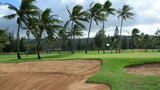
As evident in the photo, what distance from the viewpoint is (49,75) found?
12.1 meters

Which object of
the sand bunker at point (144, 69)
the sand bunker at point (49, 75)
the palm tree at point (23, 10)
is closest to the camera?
the sand bunker at point (49, 75)

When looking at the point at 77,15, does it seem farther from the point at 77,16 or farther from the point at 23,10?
the point at 23,10

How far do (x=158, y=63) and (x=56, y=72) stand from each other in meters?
9.48

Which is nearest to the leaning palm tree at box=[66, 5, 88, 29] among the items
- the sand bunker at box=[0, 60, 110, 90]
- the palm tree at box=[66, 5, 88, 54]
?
the palm tree at box=[66, 5, 88, 54]

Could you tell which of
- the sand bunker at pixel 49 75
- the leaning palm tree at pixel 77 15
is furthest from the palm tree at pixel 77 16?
the sand bunker at pixel 49 75

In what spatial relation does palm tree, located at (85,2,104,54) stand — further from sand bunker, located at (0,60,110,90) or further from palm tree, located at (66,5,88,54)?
sand bunker, located at (0,60,110,90)

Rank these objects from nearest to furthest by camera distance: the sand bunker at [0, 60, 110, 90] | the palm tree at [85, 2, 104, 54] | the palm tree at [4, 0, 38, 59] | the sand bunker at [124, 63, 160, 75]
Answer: the sand bunker at [0, 60, 110, 90]
the sand bunker at [124, 63, 160, 75]
the palm tree at [4, 0, 38, 59]
the palm tree at [85, 2, 104, 54]

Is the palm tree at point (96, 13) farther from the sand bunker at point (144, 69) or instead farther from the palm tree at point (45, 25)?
the sand bunker at point (144, 69)

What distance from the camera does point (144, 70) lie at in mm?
12000

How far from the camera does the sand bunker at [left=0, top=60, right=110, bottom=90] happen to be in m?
9.11

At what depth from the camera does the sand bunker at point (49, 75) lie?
9109 mm

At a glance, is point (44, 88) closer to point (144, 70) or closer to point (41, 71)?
point (41, 71)

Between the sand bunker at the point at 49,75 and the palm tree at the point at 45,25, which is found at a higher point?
the palm tree at the point at 45,25

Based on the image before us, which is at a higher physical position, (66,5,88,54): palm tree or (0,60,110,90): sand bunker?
(66,5,88,54): palm tree
